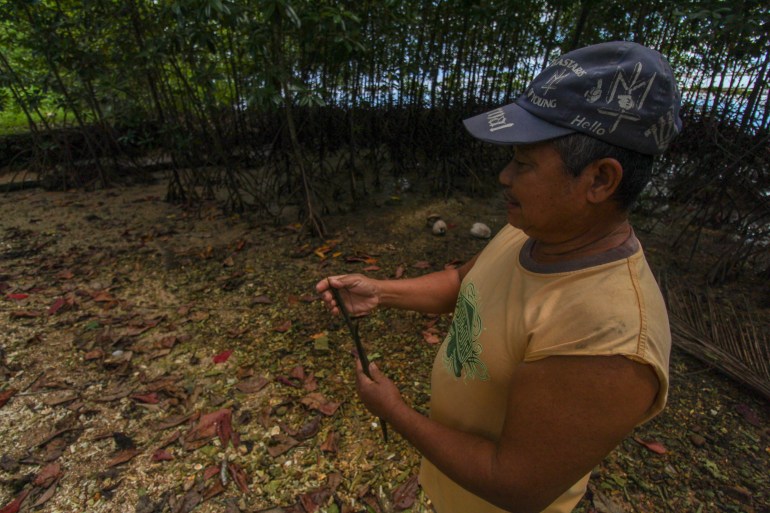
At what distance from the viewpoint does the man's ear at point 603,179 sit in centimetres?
79

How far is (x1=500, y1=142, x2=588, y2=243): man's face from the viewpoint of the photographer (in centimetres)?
84

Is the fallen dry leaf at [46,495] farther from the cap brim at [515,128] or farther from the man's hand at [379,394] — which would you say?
the cap brim at [515,128]

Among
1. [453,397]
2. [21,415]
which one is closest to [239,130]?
[21,415]

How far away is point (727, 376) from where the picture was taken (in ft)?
8.22

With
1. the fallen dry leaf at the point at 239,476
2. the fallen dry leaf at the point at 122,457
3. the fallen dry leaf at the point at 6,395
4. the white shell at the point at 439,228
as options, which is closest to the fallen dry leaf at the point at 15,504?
the fallen dry leaf at the point at 122,457

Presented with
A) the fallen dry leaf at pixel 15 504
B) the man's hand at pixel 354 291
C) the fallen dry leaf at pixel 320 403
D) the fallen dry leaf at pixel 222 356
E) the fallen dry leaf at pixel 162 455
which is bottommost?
the fallen dry leaf at pixel 15 504

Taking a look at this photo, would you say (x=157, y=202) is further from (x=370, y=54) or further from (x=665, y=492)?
(x=665, y=492)

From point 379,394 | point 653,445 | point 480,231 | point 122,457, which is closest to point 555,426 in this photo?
point 379,394

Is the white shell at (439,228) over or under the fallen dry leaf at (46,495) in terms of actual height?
over

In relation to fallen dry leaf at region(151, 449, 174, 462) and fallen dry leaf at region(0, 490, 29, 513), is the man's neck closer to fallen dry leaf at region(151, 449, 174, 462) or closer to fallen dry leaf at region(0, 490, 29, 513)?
fallen dry leaf at region(151, 449, 174, 462)

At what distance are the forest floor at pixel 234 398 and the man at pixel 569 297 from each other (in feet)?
4.17

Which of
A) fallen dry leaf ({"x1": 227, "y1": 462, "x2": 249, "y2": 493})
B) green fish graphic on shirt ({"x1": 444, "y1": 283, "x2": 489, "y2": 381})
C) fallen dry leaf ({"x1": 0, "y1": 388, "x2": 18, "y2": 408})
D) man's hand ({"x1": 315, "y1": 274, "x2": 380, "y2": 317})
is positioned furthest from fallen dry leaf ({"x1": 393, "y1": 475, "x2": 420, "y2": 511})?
fallen dry leaf ({"x1": 0, "y1": 388, "x2": 18, "y2": 408})

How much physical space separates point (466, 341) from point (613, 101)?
605 millimetres

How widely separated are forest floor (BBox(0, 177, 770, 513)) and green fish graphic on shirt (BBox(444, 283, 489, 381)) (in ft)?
3.77
